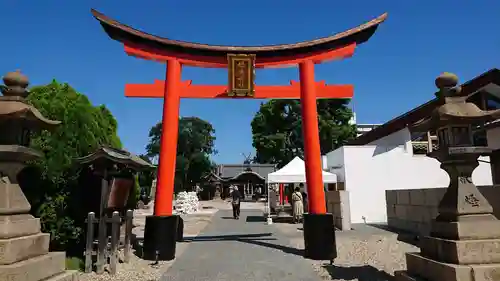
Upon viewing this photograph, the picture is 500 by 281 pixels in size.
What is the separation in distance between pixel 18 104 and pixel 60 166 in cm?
287

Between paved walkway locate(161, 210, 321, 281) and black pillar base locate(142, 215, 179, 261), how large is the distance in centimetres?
33

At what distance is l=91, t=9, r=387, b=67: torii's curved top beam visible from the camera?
9320 mm

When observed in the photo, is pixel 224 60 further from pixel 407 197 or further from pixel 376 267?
pixel 407 197

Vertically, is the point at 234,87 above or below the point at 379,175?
above

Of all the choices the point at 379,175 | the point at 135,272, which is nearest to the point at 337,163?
the point at 379,175

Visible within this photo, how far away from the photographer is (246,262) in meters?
7.81

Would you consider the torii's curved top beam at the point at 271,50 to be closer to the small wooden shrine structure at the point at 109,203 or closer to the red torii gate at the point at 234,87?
the red torii gate at the point at 234,87

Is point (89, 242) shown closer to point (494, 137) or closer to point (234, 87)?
point (234, 87)

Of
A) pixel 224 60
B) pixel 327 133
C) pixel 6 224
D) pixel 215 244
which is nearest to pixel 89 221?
pixel 6 224

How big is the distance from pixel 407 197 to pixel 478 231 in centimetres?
768

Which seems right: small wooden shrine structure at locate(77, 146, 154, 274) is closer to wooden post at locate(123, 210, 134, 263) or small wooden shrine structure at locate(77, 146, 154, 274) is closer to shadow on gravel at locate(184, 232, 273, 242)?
wooden post at locate(123, 210, 134, 263)

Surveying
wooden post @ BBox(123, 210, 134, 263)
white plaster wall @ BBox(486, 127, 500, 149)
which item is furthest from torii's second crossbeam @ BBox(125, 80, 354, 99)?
white plaster wall @ BBox(486, 127, 500, 149)

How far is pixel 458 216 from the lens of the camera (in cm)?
482

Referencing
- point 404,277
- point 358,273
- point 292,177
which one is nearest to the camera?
point 404,277
